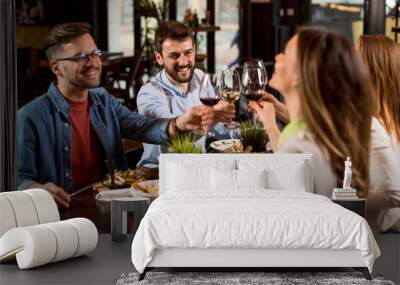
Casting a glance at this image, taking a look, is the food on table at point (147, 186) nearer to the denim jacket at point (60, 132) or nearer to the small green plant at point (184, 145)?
the denim jacket at point (60, 132)

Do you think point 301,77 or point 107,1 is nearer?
point 301,77

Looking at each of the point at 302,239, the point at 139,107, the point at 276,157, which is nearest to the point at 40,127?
the point at 139,107

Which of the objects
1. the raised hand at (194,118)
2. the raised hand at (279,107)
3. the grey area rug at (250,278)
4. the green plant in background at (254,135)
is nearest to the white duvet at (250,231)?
the grey area rug at (250,278)

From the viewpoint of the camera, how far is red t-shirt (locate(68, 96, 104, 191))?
6555 millimetres

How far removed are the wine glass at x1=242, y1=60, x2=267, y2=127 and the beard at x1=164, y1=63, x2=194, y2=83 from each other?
39 cm

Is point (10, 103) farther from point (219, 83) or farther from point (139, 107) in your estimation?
point (219, 83)

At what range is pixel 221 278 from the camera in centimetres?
538

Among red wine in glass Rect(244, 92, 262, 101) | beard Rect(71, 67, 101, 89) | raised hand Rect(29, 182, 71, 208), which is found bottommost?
raised hand Rect(29, 182, 71, 208)

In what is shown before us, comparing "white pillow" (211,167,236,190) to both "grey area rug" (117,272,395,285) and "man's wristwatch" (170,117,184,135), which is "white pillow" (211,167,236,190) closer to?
"man's wristwatch" (170,117,184,135)

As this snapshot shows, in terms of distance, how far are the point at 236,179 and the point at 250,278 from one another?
0.92m

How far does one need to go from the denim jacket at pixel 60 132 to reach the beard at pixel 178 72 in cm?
33

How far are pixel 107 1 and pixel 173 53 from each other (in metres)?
0.61

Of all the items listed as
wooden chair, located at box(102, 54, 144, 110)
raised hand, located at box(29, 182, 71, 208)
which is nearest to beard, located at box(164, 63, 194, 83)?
wooden chair, located at box(102, 54, 144, 110)

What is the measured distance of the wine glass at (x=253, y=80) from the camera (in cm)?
645
